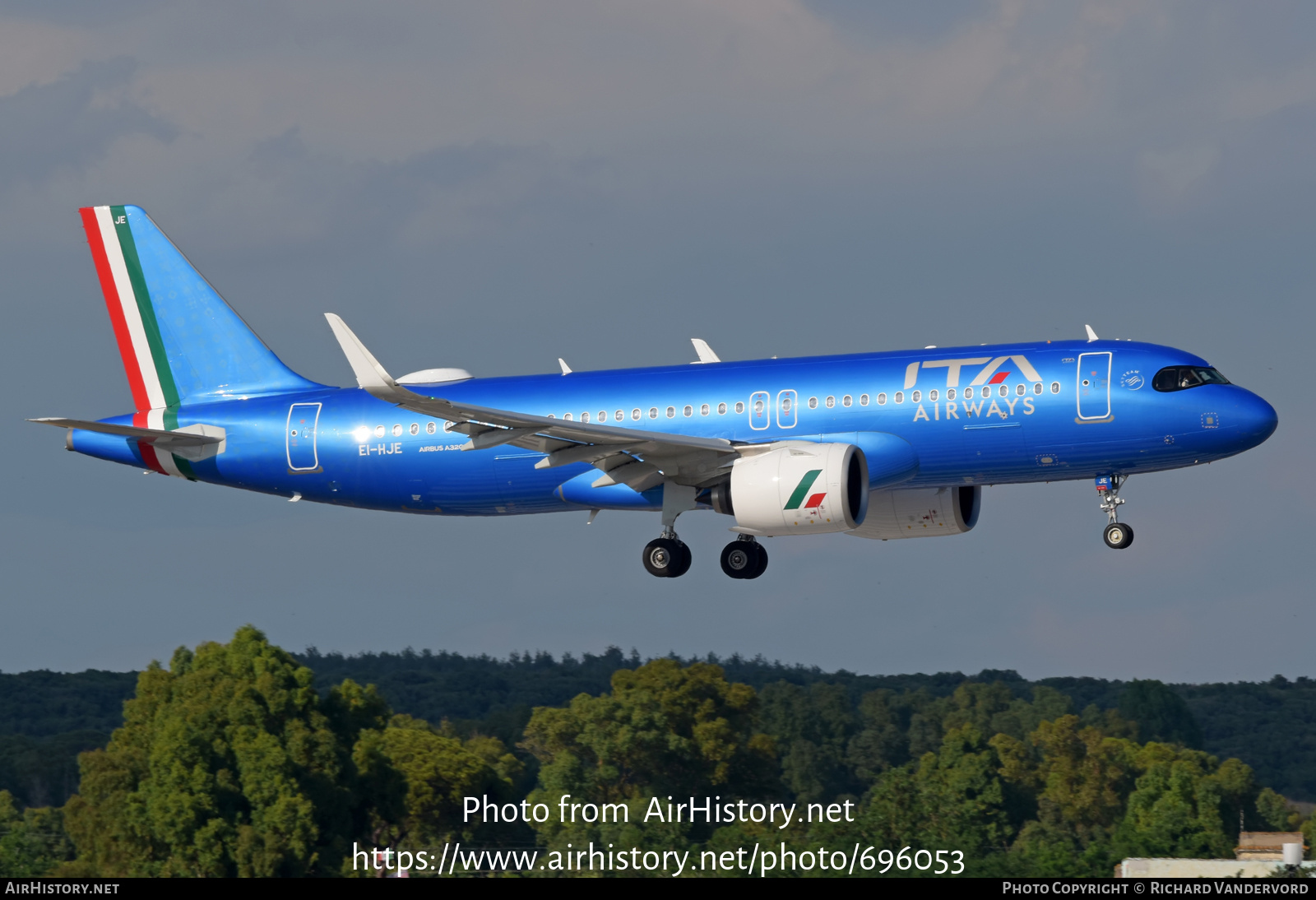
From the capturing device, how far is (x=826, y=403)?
149 feet

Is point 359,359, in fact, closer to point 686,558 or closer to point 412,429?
point 412,429

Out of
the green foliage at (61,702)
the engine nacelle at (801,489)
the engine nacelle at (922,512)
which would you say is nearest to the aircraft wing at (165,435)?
the engine nacelle at (801,489)

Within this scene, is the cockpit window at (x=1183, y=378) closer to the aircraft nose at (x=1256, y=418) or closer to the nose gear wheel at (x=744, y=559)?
the aircraft nose at (x=1256, y=418)

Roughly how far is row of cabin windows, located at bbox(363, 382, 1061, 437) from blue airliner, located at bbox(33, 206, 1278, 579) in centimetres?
5

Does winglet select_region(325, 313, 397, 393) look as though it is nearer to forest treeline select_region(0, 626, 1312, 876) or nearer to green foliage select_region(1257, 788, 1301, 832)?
Result: forest treeline select_region(0, 626, 1312, 876)

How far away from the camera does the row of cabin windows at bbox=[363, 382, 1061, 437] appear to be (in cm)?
4378

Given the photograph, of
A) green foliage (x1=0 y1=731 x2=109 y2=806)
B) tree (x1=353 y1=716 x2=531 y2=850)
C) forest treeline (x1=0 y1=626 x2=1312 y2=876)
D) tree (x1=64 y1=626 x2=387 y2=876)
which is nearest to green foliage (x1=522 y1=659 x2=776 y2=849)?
forest treeline (x1=0 y1=626 x2=1312 y2=876)

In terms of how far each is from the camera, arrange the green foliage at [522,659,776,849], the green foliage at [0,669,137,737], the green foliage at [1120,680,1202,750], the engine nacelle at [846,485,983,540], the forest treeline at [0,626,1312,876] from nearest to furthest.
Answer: the engine nacelle at [846,485,983,540] → the forest treeline at [0,626,1312,876] → the green foliage at [522,659,776,849] → the green foliage at [0,669,137,737] → the green foliage at [1120,680,1202,750]

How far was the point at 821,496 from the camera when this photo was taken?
142 feet

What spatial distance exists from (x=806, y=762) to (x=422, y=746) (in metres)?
46.4

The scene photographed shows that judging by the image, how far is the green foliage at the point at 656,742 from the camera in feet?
332

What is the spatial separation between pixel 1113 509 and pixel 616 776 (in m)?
59.6

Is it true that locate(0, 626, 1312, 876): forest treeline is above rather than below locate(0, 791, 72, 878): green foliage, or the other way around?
above

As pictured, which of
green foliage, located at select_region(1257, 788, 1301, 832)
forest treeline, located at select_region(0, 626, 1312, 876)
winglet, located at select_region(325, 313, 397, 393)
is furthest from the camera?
green foliage, located at select_region(1257, 788, 1301, 832)
